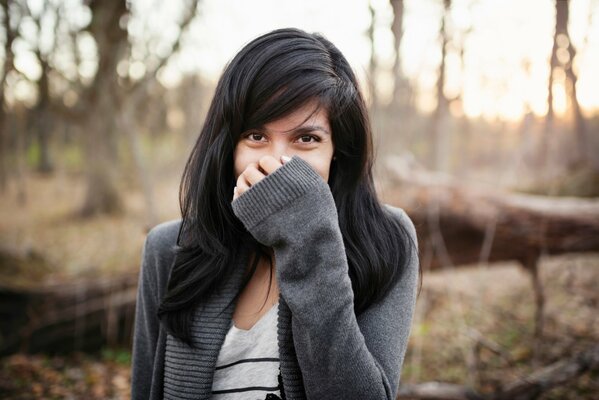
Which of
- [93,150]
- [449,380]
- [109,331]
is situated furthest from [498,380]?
[93,150]

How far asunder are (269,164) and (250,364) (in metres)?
0.71

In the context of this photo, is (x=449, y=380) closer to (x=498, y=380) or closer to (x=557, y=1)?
(x=498, y=380)

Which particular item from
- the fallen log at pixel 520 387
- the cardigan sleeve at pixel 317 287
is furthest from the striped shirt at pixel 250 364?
the fallen log at pixel 520 387

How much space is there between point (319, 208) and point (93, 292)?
3324 mm

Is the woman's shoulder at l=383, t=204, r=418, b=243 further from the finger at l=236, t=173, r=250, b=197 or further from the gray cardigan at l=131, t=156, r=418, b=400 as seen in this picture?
the finger at l=236, t=173, r=250, b=197

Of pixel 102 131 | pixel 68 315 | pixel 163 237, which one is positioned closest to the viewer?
pixel 163 237

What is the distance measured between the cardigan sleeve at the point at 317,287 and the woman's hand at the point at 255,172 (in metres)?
0.03

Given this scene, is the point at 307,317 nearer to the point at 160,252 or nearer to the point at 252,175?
the point at 252,175

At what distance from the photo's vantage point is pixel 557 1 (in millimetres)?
2490

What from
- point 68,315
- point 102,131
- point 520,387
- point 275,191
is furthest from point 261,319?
point 102,131

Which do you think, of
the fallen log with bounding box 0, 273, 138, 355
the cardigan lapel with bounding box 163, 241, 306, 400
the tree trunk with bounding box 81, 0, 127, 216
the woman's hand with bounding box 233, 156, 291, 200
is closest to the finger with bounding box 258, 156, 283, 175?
the woman's hand with bounding box 233, 156, 291, 200

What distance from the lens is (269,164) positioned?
4.34ft

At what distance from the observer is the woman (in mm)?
1209

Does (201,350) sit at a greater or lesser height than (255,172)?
lesser
